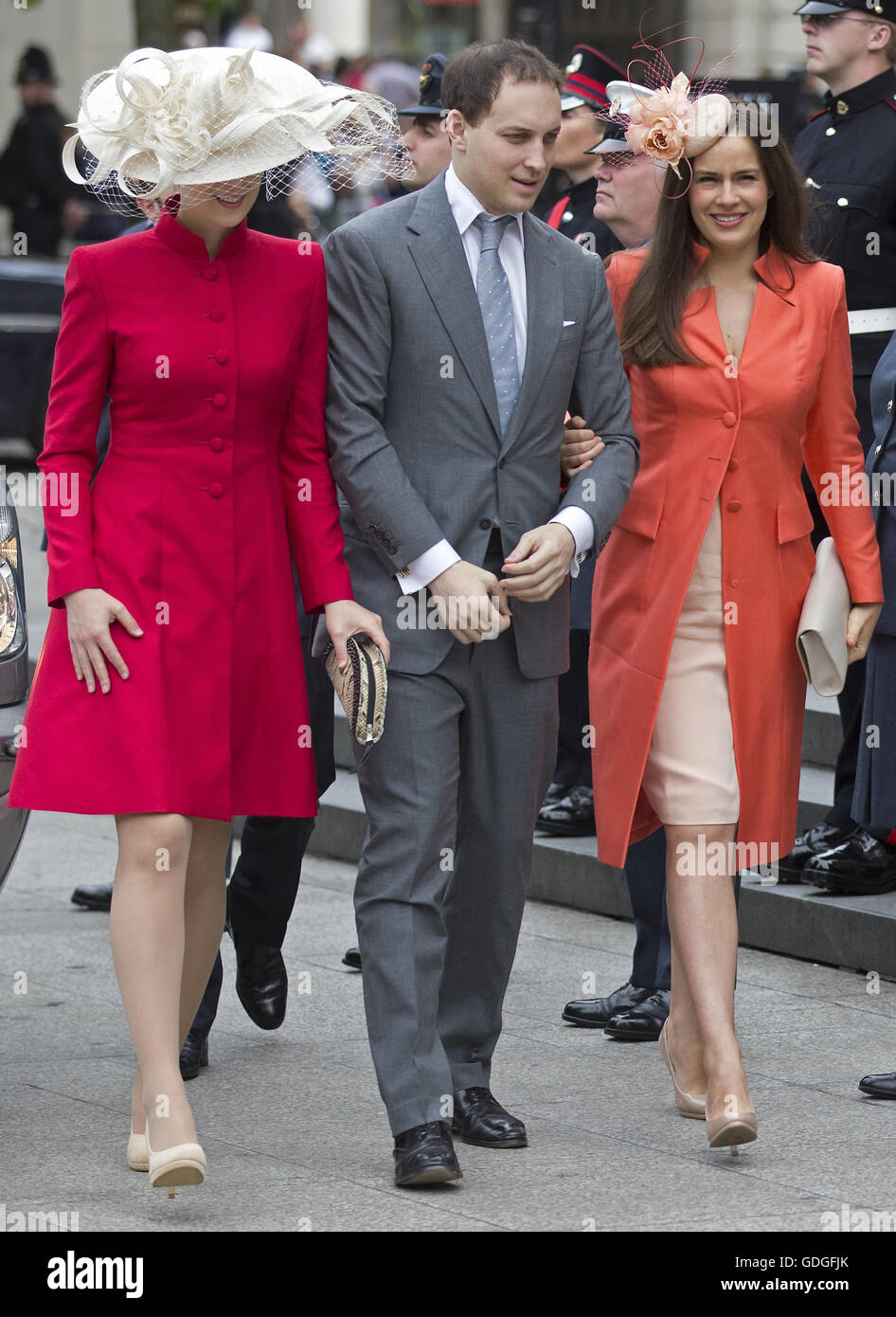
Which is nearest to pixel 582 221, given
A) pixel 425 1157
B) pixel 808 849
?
pixel 808 849

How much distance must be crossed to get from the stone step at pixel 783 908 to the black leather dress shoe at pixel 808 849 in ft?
0.17

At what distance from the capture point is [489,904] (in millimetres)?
4652

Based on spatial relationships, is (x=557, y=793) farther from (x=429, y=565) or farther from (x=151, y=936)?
(x=151, y=936)

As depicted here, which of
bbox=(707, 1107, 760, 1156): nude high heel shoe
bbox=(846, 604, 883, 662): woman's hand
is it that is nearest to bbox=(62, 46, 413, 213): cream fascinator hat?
bbox=(846, 604, 883, 662): woman's hand

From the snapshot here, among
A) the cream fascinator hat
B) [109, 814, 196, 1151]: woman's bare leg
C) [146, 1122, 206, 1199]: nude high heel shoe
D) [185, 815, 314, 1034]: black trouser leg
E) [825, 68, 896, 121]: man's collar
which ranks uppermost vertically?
[825, 68, 896, 121]: man's collar

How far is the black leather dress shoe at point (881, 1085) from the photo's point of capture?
492 cm

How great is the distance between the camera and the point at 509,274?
4.54m

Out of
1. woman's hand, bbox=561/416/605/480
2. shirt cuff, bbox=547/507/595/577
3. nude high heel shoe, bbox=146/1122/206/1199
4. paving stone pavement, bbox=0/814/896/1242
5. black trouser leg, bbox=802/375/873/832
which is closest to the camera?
nude high heel shoe, bbox=146/1122/206/1199

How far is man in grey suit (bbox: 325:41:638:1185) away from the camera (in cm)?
433

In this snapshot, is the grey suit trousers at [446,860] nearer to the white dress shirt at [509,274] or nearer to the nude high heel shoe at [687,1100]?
the white dress shirt at [509,274]

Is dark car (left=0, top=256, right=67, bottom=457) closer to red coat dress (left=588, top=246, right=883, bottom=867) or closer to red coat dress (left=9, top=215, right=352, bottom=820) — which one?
red coat dress (left=588, top=246, right=883, bottom=867)

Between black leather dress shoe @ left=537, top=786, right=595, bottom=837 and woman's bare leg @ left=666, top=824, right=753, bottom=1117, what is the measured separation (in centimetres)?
242

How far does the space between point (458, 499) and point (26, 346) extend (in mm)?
10064
